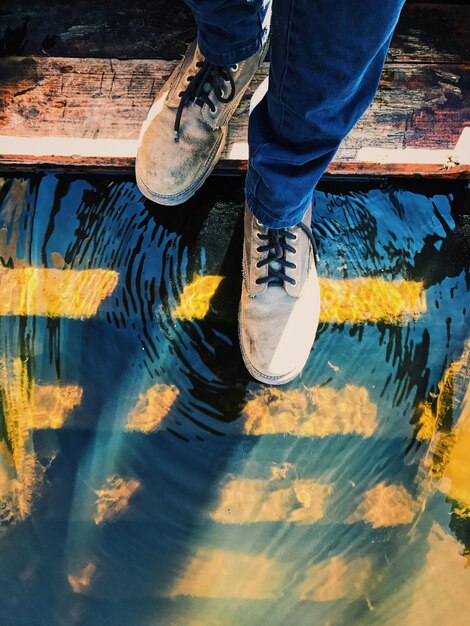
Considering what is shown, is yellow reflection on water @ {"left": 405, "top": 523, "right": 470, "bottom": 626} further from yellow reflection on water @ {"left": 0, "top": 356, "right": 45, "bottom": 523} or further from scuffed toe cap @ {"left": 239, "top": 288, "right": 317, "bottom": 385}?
yellow reflection on water @ {"left": 0, "top": 356, "right": 45, "bottom": 523}

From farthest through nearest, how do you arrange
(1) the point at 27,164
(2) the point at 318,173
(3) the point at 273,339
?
(1) the point at 27,164, (3) the point at 273,339, (2) the point at 318,173

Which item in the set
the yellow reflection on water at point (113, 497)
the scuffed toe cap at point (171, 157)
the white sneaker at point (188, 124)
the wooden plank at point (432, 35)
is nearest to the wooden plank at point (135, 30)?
the wooden plank at point (432, 35)

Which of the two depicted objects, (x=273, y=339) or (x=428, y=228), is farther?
(x=428, y=228)

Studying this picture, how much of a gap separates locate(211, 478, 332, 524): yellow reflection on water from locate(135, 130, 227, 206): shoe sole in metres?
0.76

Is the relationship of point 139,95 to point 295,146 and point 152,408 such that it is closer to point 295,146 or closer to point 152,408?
point 295,146

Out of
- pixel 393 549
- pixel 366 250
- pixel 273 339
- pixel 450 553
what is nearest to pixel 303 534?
pixel 393 549

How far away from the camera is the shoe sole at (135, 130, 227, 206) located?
137 cm

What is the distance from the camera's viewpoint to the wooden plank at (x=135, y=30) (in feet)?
4.75

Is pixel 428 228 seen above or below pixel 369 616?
above

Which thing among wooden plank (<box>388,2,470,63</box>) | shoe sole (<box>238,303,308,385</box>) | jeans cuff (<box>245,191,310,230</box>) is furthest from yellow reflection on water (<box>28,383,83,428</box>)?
wooden plank (<box>388,2,470,63</box>)

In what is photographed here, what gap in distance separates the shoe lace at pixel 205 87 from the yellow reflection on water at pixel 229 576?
1.11 m

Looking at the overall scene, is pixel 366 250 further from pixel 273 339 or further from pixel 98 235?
pixel 98 235

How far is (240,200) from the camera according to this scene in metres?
1.48

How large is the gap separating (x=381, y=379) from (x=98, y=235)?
0.87 meters
